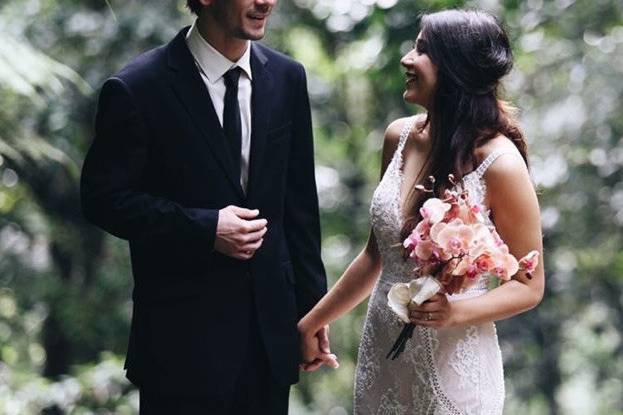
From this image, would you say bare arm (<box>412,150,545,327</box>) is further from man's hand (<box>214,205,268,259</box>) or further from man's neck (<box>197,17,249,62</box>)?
man's neck (<box>197,17,249,62</box>)

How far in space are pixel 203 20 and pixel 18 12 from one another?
14.7 ft

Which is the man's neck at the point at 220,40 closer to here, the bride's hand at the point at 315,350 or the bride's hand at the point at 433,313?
the bride's hand at the point at 315,350

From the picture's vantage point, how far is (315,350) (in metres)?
3.68

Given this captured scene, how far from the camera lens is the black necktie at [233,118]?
3.43 m

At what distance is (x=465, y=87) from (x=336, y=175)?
5.47 metres

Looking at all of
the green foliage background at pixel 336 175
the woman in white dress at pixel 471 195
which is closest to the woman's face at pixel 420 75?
the woman in white dress at pixel 471 195

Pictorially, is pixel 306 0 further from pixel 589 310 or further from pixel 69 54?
pixel 589 310

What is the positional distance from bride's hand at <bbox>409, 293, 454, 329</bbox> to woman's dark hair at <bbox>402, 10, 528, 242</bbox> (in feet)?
1.02

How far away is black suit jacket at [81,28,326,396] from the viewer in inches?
130

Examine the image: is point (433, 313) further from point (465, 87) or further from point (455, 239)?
point (465, 87)

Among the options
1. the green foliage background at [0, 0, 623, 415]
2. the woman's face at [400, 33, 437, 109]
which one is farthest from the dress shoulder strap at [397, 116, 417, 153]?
the green foliage background at [0, 0, 623, 415]

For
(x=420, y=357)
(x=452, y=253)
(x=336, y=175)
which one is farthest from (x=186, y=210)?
(x=336, y=175)

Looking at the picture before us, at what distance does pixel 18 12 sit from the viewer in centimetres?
754

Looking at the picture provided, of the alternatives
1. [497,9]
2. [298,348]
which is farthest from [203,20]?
[497,9]
